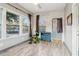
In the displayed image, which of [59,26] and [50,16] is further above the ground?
[50,16]

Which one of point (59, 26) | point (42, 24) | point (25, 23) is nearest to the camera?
point (42, 24)

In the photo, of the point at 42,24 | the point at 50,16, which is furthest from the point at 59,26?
the point at 42,24

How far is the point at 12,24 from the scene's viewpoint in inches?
152

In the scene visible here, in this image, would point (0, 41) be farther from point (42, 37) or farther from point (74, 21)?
point (74, 21)

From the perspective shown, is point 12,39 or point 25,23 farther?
point 12,39

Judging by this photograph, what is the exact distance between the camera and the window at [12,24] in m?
3.87

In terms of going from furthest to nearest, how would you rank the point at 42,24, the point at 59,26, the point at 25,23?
the point at 59,26
the point at 25,23
the point at 42,24

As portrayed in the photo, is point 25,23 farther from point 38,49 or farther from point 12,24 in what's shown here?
point 38,49

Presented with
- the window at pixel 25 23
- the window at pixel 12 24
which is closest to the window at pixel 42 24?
the window at pixel 25 23

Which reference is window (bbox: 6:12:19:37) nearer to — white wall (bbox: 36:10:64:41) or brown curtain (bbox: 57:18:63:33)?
white wall (bbox: 36:10:64:41)

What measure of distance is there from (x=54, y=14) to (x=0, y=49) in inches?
83.5

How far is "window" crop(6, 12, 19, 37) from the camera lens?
3873 mm

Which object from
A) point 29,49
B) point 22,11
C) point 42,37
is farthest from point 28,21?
point 29,49

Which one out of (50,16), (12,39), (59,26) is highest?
(50,16)
